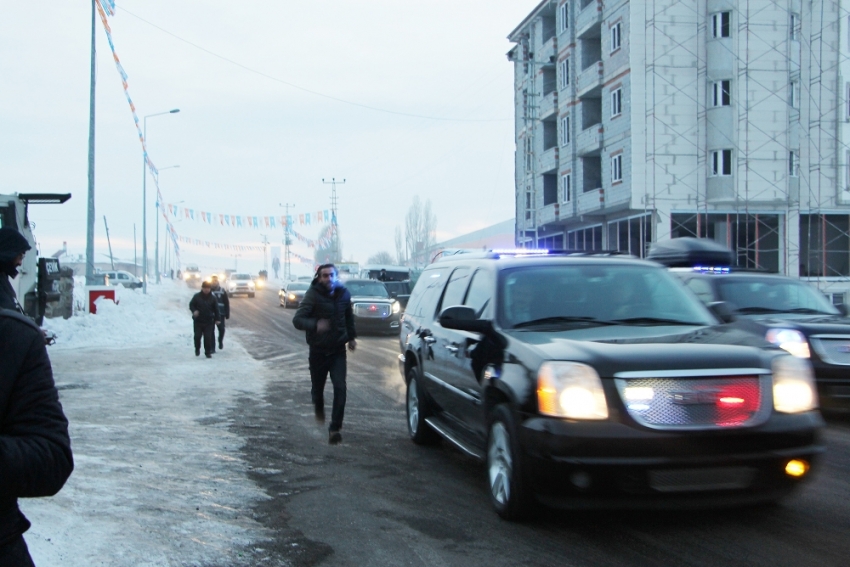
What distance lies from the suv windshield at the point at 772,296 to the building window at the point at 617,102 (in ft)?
82.9

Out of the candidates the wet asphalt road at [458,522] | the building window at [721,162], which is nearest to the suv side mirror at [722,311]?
the wet asphalt road at [458,522]

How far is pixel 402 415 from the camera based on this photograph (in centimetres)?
986

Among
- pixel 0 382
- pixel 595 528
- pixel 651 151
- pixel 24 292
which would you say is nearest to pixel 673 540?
pixel 595 528

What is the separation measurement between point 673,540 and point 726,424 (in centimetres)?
76

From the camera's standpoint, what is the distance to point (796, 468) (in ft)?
15.7

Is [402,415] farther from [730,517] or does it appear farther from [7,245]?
[7,245]

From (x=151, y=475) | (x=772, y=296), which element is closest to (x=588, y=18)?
(x=772, y=296)

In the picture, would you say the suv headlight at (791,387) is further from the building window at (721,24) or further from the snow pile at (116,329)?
the building window at (721,24)

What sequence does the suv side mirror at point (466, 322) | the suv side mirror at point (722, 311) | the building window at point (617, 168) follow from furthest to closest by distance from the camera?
1. the building window at point (617, 168)
2. the suv side mirror at point (722, 311)
3. the suv side mirror at point (466, 322)

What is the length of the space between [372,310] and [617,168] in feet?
50.7

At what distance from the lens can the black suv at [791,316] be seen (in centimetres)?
895

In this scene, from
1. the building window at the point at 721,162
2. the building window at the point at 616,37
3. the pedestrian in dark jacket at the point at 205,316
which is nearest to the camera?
the pedestrian in dark jacket at the point at 205,316

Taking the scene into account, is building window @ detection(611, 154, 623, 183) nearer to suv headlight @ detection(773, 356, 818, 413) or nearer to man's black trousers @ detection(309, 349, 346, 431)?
man's black trousers @ detection(309, 349, 346, 431)

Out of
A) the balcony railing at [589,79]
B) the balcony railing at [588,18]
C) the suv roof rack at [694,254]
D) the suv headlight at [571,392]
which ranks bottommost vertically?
the suv headlight at [571,392]
